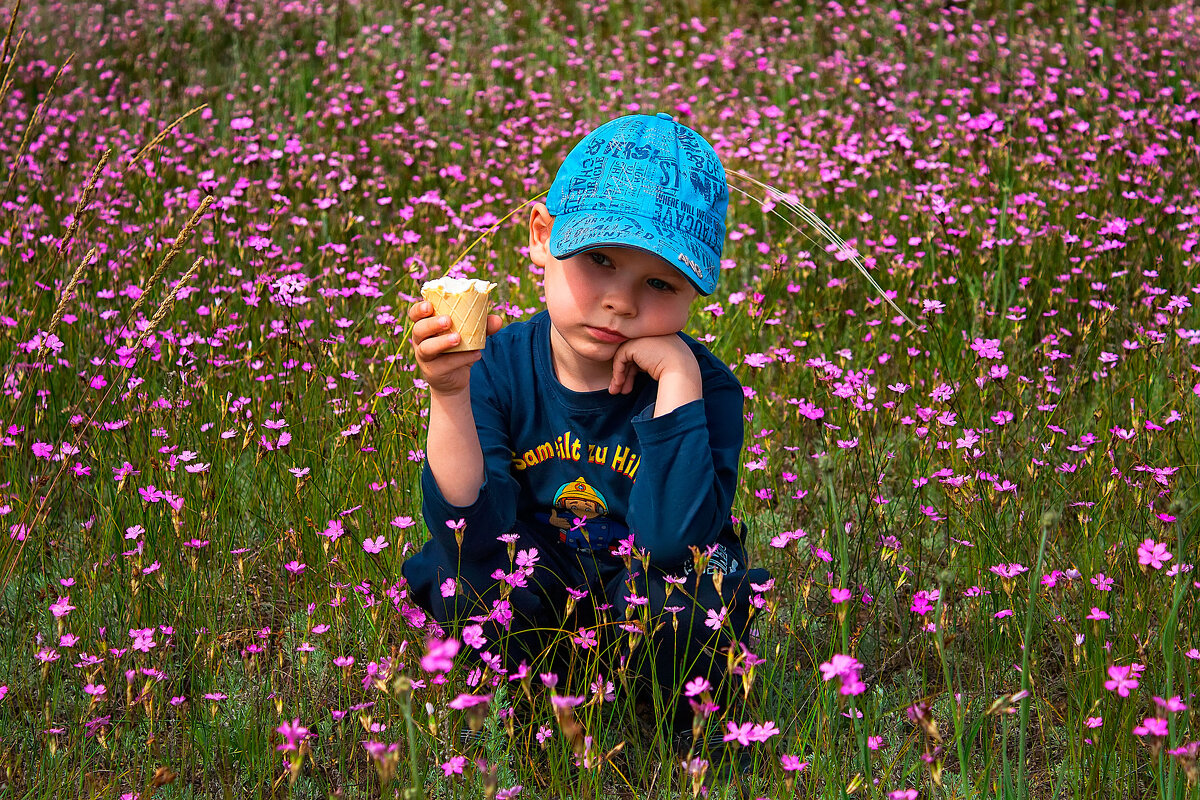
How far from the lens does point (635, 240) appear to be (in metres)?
2.10

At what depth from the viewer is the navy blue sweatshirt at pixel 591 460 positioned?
220 centimetres

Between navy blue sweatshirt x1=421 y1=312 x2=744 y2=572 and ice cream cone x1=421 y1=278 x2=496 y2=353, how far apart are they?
0.34 meters

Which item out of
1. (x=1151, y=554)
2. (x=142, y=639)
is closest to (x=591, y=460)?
(x=142, y=639)

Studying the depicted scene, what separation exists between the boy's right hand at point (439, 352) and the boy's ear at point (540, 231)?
0.32m

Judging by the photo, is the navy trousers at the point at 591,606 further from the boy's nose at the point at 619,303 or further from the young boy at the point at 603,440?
the boy's nose at the point at 619,303

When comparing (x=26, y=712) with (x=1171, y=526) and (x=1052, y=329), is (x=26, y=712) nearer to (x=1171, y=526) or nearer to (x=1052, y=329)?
(x=1171, y=526)

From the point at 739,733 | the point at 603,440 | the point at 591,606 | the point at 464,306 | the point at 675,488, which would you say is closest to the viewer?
the point at 739,733

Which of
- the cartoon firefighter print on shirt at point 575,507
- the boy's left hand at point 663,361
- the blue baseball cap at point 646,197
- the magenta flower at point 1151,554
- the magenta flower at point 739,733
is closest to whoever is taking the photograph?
the magenta flower at point 739,733

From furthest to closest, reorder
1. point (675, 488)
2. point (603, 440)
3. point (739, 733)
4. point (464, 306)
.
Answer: point (603, 440)
point (675, 488)
point (464, 306)
point (739, 733)

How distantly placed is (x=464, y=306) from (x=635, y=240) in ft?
1.11

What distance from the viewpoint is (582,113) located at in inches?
273

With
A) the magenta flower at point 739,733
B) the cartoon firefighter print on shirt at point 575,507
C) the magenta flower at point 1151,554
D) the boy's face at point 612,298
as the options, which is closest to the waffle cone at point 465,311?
the boy's face at point 612,298

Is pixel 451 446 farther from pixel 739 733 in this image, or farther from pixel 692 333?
pixel 692 333

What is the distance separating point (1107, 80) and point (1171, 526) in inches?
204
